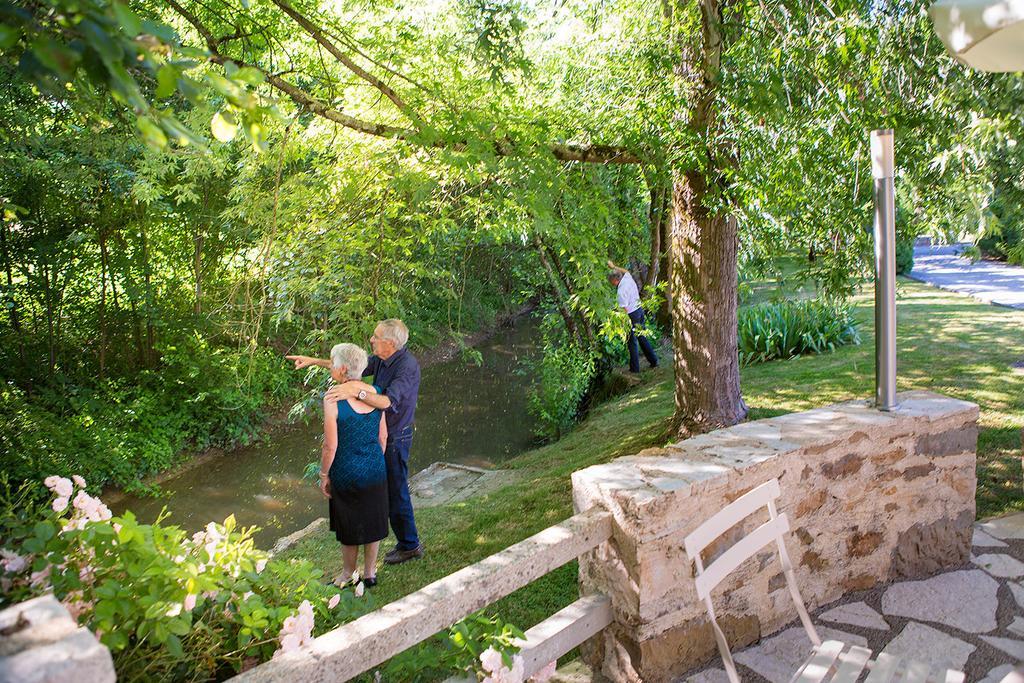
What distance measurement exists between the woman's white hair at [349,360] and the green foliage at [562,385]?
5662mm

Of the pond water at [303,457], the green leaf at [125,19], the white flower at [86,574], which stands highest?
the green leaf at [125,19]

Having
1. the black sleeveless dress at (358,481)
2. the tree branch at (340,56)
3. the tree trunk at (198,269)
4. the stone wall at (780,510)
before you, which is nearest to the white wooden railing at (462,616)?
the stone wall at (780,510)

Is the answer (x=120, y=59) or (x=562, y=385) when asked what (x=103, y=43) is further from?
(x=562, y=385)

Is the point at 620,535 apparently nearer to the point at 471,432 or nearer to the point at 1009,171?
the point at 1009,171

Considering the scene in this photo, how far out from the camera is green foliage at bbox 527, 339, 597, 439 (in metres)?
10.6

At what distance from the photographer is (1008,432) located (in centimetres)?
623

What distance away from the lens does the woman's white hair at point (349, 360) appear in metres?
4.98

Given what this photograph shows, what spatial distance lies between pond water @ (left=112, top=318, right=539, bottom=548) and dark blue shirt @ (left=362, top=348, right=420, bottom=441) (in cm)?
335

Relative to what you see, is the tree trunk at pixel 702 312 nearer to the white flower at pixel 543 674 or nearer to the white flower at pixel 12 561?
the white flower at pixel 543 674

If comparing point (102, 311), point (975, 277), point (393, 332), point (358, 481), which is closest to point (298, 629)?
point (358, 481)

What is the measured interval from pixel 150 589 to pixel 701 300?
16.3 feet

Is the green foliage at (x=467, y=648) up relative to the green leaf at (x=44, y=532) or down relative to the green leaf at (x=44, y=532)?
down

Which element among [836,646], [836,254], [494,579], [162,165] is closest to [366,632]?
[494,579]

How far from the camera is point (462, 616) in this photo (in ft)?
8.46
